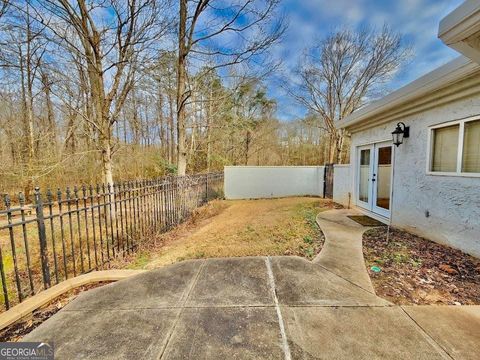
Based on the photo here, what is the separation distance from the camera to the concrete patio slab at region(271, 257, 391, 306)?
2.36 m

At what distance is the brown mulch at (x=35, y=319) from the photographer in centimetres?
194

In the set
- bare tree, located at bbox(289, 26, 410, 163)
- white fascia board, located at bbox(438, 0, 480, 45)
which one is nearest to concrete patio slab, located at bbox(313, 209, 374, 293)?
white fascia board, located at bbox(438, 0, 480, 45)

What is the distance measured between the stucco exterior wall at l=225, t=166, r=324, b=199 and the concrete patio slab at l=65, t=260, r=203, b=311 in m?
7.78

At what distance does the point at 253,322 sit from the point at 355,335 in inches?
35.0

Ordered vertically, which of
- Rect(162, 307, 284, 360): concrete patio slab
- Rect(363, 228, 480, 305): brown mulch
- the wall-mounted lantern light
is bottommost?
Rect(363, 228, 480, 305): brown mulch

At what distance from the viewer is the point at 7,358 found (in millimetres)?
1711

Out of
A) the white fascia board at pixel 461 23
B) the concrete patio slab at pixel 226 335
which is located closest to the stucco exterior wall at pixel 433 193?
the white fascia board at pixel 461 23

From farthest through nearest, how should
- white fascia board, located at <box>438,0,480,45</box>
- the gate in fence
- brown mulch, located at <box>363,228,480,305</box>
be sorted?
the gate in fence, brown mulch, located at <box>363,228,480,305</box>, white fascia board, located at <box>438,0,480,45</box>

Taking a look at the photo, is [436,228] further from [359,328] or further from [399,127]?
[359,328]

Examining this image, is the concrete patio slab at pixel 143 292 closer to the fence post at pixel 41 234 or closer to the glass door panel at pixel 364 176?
the fence post at pixel 41 234

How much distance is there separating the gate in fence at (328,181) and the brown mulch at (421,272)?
Answer: 238 inches

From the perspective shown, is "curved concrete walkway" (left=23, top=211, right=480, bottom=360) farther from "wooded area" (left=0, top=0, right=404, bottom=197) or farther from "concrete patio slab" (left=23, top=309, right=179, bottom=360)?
"wooded area" (left=0, top=0, right=404, bottom=197)

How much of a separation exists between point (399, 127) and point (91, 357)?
249 inches

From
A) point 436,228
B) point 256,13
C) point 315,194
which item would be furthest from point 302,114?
point 436,228
